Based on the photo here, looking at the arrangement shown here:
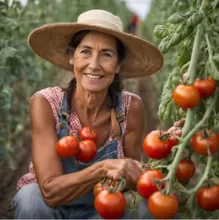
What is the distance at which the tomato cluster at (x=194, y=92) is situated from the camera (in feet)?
6.05

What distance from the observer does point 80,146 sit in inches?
93.5

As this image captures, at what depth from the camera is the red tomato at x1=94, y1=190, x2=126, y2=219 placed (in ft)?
5.93

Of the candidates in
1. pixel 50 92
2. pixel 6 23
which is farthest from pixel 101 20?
pixel 6 23

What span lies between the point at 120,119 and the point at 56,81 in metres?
6.63

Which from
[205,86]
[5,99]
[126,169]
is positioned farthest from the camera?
[5,99]

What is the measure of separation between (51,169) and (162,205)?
834 mm

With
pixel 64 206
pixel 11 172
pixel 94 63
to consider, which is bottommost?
pixel 11 172

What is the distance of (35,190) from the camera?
96.3 inches

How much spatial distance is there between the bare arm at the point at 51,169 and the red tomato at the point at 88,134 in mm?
143

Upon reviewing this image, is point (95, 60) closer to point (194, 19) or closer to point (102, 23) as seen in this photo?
point (102, 23)

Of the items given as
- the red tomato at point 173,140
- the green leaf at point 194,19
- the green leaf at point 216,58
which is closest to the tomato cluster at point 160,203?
the red tomato at point 173,140

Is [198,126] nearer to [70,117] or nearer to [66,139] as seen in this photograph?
[66,139]

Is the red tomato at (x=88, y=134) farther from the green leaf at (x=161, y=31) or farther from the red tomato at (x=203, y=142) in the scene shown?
the red tomato at (x=203, y=142)

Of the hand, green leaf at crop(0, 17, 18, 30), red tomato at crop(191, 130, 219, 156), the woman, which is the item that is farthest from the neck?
green leaf at crop(0, 17, 18, 30)
